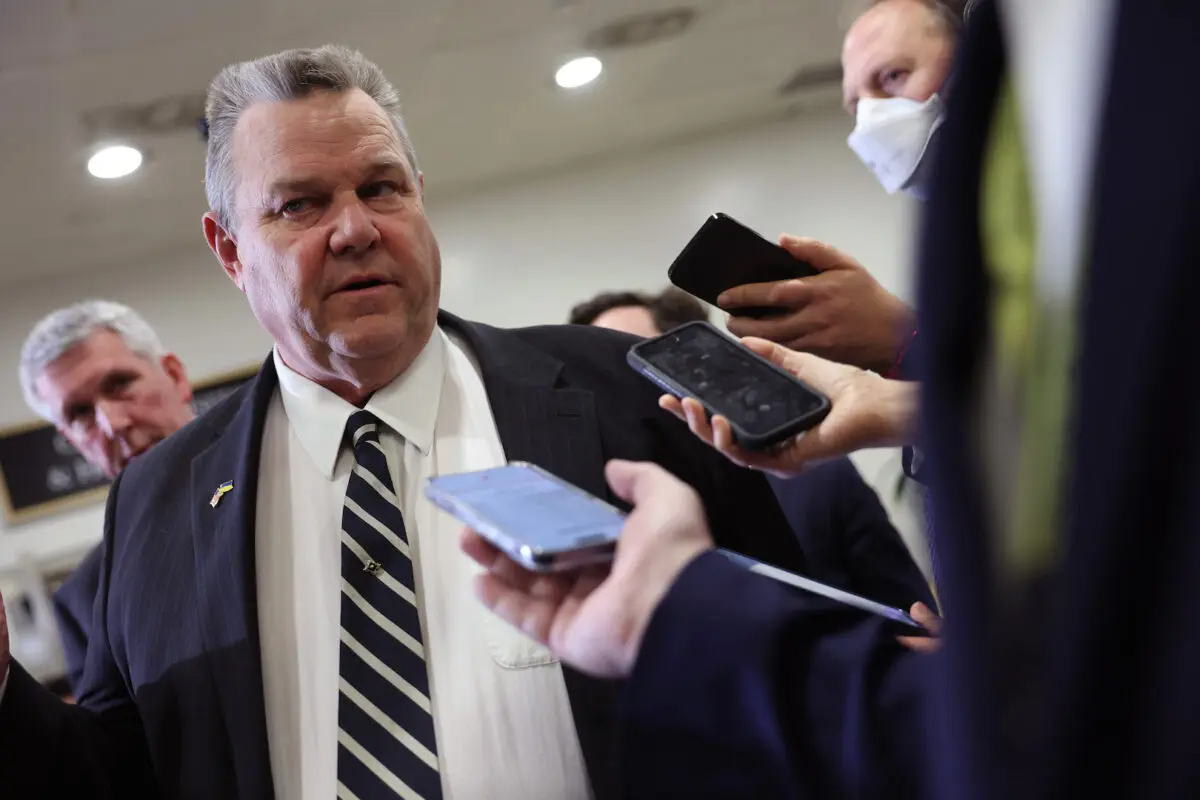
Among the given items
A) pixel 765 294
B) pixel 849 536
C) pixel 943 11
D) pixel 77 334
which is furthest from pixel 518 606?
pixel 77 334

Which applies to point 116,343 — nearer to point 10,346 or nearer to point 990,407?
point 10,346

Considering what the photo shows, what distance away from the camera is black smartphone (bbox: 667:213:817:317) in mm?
985

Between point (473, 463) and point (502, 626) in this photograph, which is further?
point (473, 463)

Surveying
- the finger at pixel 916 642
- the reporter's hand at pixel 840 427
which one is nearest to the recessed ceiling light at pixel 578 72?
the reporter's hand at pixel 840 427

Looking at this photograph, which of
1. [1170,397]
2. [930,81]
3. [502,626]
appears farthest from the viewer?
[930,81]

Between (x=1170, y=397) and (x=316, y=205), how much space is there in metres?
1.05

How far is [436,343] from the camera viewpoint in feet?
3.91

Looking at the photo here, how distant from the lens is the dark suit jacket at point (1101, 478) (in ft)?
0.71

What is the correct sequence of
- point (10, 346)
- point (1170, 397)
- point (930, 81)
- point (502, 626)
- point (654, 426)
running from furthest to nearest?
1. point (10, 346)
2. point (930, 81)
3. point (654, 426)
4. point (502, 626)
5. point (1170, 397)

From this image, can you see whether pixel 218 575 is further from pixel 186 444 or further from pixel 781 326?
pixel 781 326

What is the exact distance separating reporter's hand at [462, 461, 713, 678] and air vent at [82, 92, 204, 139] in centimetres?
207

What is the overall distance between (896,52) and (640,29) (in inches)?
51.4

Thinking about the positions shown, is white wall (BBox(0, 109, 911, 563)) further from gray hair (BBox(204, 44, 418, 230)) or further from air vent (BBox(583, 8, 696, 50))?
gray hair (BBox(204, 44, 418, 230))

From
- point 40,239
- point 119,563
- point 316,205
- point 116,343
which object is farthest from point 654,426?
point 40,239
